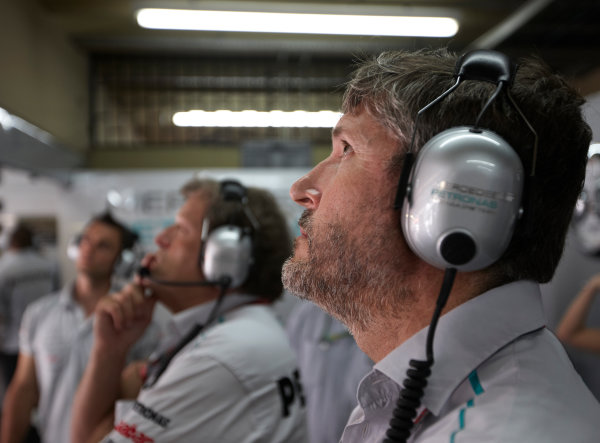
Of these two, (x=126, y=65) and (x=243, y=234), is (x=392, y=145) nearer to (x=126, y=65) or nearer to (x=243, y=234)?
(x=243, y=234)

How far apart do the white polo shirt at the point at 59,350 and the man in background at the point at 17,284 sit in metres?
0.52

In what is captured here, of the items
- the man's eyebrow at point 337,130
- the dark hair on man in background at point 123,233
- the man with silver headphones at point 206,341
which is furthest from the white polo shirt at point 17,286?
the man's eyebrow at point 337,130

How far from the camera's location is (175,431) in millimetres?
1261

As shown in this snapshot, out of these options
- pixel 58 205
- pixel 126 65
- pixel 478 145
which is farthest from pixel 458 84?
pixel 126 65

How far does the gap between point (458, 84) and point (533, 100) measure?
14 centimetres

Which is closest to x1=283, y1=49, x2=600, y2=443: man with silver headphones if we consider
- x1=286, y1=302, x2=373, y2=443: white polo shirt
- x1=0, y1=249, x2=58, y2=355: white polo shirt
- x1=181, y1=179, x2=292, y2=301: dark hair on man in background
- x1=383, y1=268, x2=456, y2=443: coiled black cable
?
x1=383, y1=268, x2=456, y2=443: coiled black cable

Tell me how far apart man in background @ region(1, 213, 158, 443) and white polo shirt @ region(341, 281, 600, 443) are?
2154mm

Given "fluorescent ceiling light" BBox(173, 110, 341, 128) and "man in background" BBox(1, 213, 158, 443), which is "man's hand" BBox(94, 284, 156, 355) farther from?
"fluorescent ceiling light" BBox(173, 110, 341, 128)

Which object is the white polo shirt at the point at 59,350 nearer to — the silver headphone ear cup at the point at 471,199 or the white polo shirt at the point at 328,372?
the white polo shirt at the point at 328,372

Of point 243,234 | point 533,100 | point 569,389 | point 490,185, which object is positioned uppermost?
point 533,100

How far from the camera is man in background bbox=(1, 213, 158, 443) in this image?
251cm

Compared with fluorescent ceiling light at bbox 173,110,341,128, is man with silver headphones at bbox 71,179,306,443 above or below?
below

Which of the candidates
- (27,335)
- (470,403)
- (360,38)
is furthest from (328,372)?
(360,38)

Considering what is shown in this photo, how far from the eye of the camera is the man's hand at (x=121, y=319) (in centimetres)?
167
